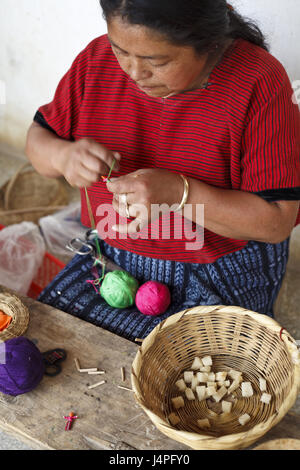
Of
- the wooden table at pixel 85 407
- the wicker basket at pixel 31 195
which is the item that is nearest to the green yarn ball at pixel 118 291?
the wooden table at pixel 85 407

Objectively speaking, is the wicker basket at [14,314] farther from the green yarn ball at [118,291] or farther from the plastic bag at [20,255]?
the plastic bag at [20,255]

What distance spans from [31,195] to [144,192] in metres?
1.75

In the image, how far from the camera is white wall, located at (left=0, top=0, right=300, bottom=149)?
169 centimetres

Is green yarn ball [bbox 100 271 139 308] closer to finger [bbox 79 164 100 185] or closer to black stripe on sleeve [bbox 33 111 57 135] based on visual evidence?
finger [bbox 79 164 100 185]

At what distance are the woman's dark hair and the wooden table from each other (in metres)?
0.76

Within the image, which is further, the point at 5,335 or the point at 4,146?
the point at 4,146

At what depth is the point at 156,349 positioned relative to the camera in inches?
45.6

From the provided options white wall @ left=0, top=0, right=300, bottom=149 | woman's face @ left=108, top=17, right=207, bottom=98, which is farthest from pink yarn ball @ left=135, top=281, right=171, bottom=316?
white wall @ left=0, top=0, right=300, bottom=149

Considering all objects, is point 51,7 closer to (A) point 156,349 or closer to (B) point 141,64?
(B) point 141,64

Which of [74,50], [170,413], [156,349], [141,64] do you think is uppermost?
[141,64]

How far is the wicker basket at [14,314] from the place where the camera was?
1210 millimetres
